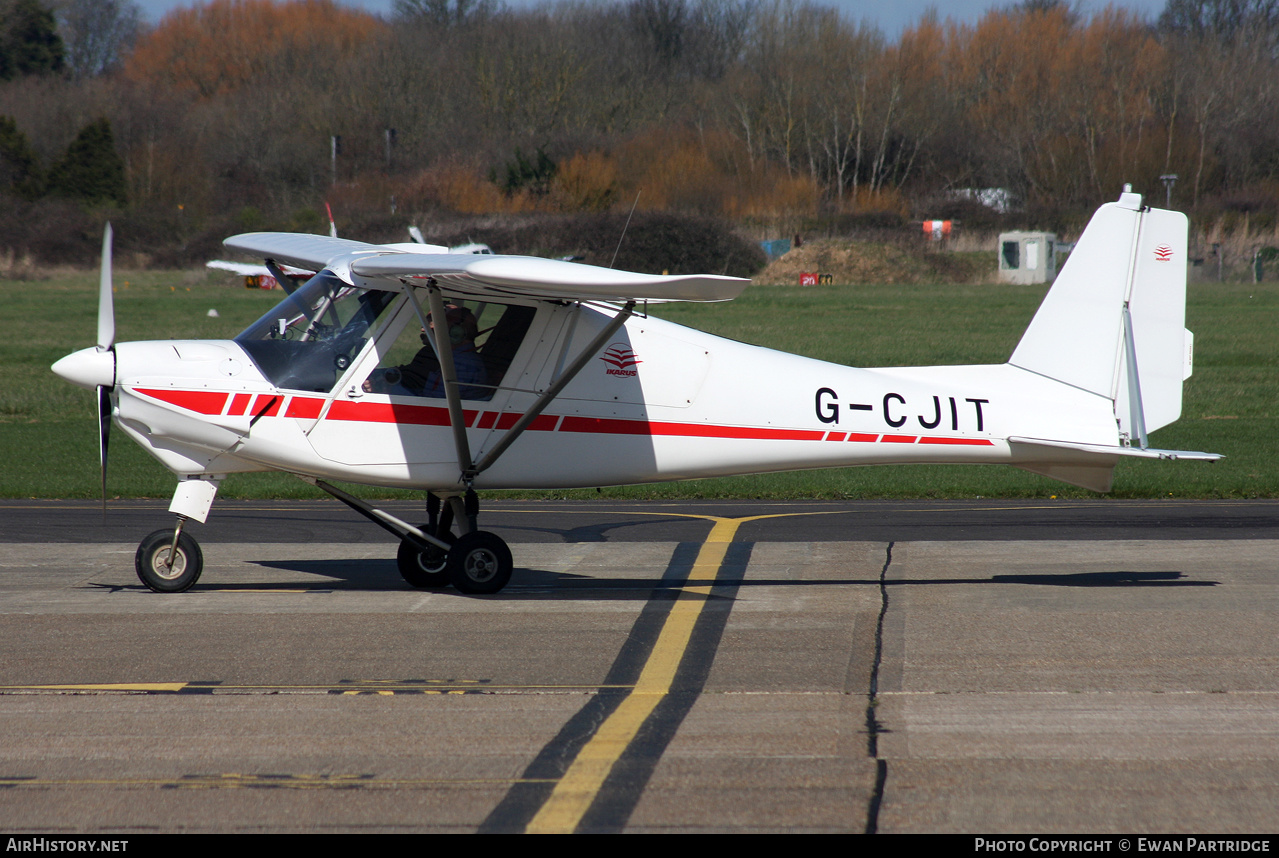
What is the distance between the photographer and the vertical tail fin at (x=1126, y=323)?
9.20 m

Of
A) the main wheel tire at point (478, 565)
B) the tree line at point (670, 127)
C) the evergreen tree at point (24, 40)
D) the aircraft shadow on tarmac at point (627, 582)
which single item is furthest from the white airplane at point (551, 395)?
the evergreen tree at point (24, 40)

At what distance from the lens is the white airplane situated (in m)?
8.48

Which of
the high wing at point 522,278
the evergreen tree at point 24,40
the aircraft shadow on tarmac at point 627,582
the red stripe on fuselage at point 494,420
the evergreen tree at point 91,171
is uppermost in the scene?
the evergreen tree at point 24,40

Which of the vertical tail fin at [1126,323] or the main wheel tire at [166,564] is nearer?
the main wheel tire at [166,564]

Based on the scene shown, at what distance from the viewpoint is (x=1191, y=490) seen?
14242 mm

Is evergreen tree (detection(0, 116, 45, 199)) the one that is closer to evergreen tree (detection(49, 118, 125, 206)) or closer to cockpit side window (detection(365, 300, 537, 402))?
evergreen tree (detection(49, 118, 125, 206))

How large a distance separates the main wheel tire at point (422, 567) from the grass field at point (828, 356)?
5.24 metres

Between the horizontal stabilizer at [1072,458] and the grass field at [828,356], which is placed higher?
the horizontal stabilizer at [1072,458]

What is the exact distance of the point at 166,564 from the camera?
8.90m

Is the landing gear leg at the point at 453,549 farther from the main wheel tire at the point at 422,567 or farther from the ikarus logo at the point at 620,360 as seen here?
the ikarus logo at the point at 620,360

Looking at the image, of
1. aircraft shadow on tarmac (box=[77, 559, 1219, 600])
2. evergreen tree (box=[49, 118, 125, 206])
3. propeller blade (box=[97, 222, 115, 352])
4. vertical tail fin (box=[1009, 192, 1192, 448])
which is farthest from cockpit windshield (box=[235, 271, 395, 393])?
evergreen tree (box=[49, 118, 125, 206])

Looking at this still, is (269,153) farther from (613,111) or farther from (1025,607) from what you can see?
(1025,607)

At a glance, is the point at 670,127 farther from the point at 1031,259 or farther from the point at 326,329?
the point at 326,329
